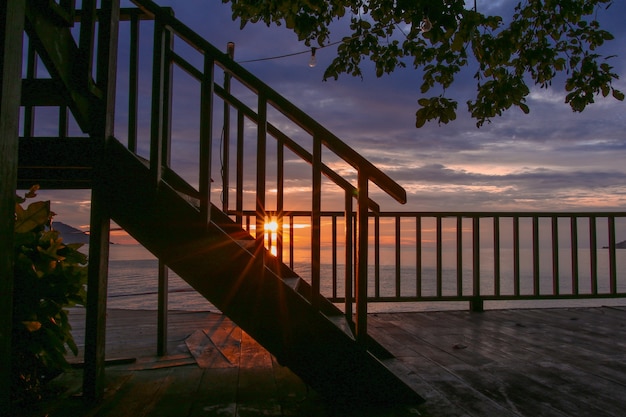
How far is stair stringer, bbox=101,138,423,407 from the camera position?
2061mm

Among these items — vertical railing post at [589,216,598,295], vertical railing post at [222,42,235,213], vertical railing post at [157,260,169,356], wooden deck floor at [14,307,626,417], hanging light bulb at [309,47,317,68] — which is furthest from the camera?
vertical railing post at [589,216,598,295]

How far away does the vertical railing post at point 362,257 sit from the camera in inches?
81.7

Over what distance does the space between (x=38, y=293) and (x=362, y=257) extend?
55.2 inches

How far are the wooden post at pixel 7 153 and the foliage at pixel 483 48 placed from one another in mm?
1820

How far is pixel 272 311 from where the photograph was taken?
6.79 ft

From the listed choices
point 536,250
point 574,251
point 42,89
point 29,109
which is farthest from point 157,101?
point 574,251

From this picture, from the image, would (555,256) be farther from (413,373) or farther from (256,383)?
(256,383)

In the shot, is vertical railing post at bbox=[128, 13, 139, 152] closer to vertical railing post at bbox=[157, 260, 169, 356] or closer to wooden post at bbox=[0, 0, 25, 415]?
vertical railing post at bbox=[157, 260, 169, 356]

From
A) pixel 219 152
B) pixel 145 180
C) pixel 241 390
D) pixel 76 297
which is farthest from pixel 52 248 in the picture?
pixel 219 152

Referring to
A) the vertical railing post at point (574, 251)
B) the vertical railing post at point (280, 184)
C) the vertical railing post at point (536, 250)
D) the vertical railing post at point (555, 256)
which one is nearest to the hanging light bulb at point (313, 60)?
the vertical railing post at point (280, 184)

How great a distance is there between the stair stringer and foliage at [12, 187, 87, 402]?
1.40 ft

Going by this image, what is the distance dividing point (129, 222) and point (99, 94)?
0.62 m

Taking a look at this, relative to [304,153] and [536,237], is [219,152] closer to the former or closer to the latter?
[304,153]

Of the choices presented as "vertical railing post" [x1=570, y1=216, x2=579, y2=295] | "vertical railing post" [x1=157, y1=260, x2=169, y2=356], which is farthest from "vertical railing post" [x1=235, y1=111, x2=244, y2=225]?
"vertical railing post" [x1=570, y1=216, x2=579, y2=295]
